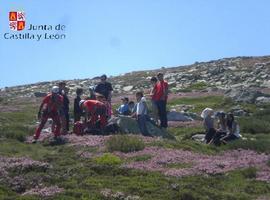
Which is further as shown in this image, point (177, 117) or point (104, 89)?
point (177, 117)

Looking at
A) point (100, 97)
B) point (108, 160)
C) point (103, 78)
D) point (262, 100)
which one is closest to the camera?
point (108, 160)

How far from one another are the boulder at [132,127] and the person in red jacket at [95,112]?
641 mm

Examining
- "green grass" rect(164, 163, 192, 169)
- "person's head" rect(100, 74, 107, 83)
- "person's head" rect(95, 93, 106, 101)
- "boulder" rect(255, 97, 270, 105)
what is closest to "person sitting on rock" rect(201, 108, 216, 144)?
"person's head" rect(95, 93, 106, 101)

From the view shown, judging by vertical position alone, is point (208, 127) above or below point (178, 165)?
above

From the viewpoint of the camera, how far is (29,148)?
21781mm

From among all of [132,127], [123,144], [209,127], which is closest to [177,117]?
[132,127]

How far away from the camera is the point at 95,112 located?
977 inches

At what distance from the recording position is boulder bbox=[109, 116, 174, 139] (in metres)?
25.2

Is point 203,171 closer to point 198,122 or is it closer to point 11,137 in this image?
point 11,137

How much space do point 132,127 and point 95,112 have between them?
1.85m

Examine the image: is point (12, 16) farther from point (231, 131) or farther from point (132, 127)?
point (231, 131)

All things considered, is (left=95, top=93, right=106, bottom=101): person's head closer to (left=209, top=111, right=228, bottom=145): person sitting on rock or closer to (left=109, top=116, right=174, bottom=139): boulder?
(left=109, top=116, right=174, bottom=139): boulder

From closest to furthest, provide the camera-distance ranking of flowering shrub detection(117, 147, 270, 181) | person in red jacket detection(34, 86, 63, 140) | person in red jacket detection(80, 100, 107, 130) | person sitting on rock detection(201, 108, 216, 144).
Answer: flowering shrub detection(117, 147, 270, 181) < person in red jacket detection(34, 86, 63, 140) < person sitting on rock detection(201, 108, 216, 144) < person in red jacket detection(80, 100, 107, 130)

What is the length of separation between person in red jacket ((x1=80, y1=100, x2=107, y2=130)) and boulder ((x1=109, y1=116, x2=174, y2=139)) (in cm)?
64
